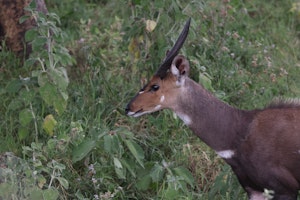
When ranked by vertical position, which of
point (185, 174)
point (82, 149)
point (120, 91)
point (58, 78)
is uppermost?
point (58, 78)

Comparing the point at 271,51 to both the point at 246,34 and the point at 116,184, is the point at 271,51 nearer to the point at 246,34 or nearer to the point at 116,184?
the point at 246,34

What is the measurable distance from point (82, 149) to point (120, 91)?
156 centimetres

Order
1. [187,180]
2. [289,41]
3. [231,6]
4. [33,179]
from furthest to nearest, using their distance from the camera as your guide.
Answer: [289,41], [231,6], [187,180], [33,179]

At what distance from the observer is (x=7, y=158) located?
6.34 m

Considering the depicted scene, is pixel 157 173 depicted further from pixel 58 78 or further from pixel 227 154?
pixel 58 78

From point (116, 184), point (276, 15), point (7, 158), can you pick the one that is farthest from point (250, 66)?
point (7, 158)

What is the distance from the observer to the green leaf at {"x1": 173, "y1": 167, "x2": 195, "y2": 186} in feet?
21.9

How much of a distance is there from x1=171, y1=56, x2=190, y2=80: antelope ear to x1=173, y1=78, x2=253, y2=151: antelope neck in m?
0.09

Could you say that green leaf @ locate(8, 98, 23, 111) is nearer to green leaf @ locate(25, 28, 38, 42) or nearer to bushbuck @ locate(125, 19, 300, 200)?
green leaf @ locate(25, 28, 38, 42)

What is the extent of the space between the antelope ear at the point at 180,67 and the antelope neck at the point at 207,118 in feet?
0.28

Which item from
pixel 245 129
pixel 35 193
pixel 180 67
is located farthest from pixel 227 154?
pixel 35 193

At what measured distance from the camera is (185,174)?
265 inches

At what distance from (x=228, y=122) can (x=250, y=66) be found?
2.39m

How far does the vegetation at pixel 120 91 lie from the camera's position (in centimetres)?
670
